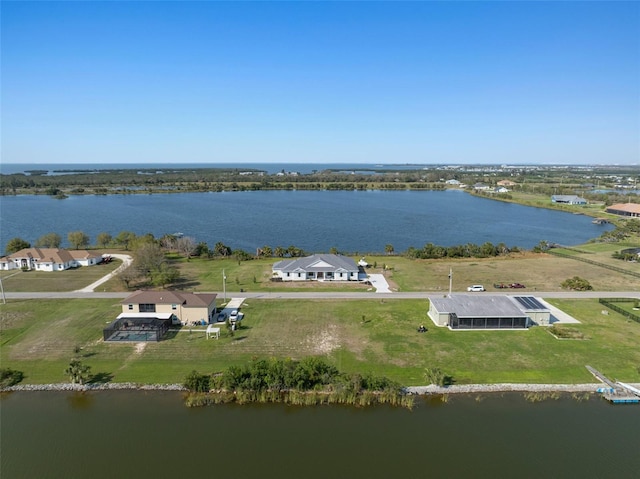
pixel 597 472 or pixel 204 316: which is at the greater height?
pixel 204 316

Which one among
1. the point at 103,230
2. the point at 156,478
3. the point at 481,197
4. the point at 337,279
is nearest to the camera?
the point at 156,478

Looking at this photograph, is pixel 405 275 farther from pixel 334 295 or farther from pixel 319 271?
pixel 334 295

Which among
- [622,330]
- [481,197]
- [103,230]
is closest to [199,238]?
[103,230]

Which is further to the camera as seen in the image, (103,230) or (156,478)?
(103,230)

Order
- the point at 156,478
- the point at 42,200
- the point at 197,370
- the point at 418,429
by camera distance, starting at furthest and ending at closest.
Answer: the point at 42,200, the point at 197,370, the point at 418,429, the point at 156,478

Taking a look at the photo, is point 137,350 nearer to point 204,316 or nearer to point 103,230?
point 204,316

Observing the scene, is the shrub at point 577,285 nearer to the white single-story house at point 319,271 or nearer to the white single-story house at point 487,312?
the white single-story house at point 487,312
